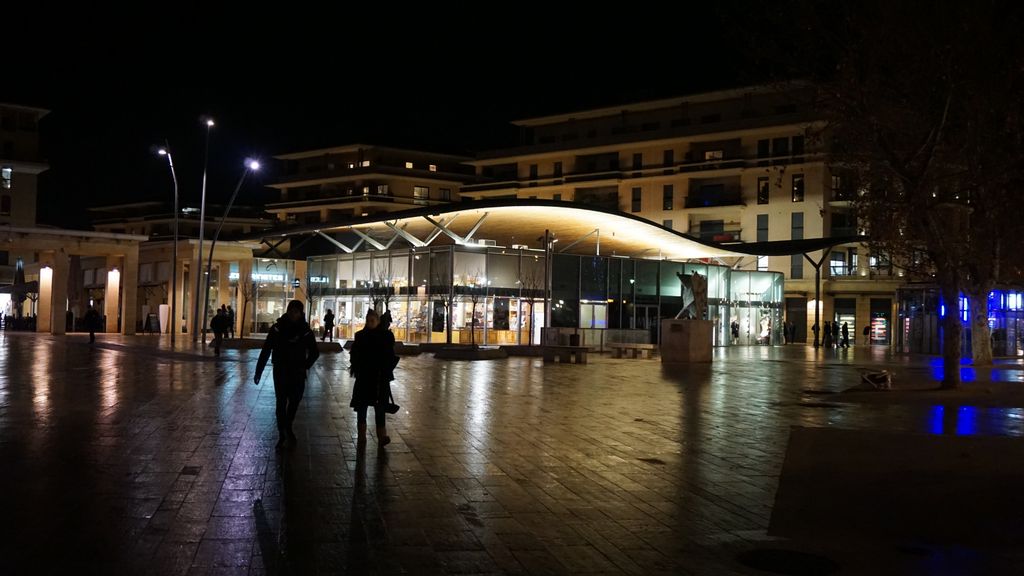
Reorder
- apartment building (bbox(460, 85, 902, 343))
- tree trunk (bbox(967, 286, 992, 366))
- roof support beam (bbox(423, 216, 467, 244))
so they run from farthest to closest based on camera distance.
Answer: apartment building (bbox(460, 85, 902, 343)) < roof support beam (bbox(423, 216, 467, 244)) < tree trunk (bbox(967, 286, 992, 366))

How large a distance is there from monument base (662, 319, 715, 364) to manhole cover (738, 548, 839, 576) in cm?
2554

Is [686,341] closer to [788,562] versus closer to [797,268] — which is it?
[788,562]

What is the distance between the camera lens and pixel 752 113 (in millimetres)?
67062

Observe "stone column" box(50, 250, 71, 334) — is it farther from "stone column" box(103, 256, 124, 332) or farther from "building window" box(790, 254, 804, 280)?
"building window" box(790, 254, 804, 280)

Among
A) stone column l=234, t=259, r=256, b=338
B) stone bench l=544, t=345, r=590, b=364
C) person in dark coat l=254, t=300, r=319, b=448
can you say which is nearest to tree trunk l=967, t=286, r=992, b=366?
stone bench l=544, t=345, r=590, b=364

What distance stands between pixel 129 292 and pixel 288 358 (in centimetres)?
4845

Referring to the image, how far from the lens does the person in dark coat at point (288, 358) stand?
424 inches

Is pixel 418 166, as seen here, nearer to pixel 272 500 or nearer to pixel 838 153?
pixel 838 153

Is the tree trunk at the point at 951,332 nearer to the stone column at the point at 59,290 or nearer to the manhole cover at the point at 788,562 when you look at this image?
the manhole cover at the point at 788,562

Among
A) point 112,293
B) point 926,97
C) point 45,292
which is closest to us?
point 926,97

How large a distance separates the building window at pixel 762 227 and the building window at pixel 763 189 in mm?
1073

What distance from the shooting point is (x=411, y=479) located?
889cm

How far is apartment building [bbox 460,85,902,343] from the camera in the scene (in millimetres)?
63219

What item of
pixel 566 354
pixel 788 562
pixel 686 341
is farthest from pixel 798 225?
pixel 788 562
